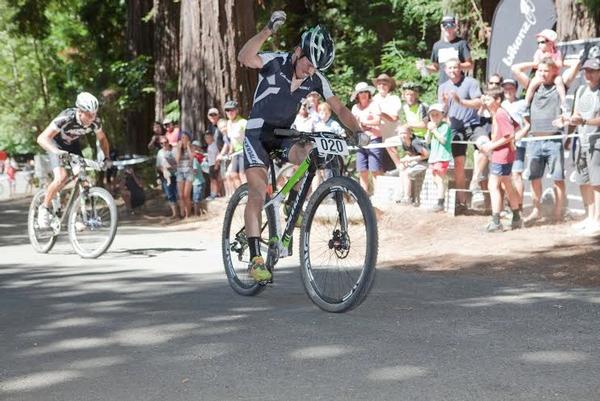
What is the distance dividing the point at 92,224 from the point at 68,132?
117 centimetres

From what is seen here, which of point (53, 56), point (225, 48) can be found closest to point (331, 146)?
point (225, 48)

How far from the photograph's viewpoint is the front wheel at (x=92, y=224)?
11.3 meters

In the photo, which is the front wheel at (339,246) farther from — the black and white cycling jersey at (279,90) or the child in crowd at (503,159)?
the child in crowd at (503,159)

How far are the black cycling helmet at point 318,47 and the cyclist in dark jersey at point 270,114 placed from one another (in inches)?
5.9

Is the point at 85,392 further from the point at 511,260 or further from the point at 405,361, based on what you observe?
the point at 511,260

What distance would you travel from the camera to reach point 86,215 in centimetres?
1160

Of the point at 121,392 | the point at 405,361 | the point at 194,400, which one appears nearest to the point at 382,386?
the point at 405,361

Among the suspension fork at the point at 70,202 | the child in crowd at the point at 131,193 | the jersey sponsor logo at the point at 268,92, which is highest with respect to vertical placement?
the jersey sponsor logo at the point at 268,92

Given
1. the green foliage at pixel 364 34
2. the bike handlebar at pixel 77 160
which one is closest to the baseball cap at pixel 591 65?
the bike handlebar at pixel 77 160

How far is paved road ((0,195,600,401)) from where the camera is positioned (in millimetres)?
4711

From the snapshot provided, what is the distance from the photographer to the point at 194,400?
4.53 m

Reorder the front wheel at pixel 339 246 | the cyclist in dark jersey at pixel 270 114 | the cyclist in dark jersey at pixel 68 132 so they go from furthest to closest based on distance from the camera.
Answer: the cyclist in dark jersey at pixel 68 132
the cyclist in dark jersey at pixel 270 114
the front wheel at pixel 339 246

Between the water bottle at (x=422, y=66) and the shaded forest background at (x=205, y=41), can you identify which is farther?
the shaded forest background at (x=205, y=41)

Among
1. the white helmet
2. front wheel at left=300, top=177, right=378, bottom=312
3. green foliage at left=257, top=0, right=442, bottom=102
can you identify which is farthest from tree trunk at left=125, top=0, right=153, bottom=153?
front wheel at left=300, top=177, right=378, bottom=312
